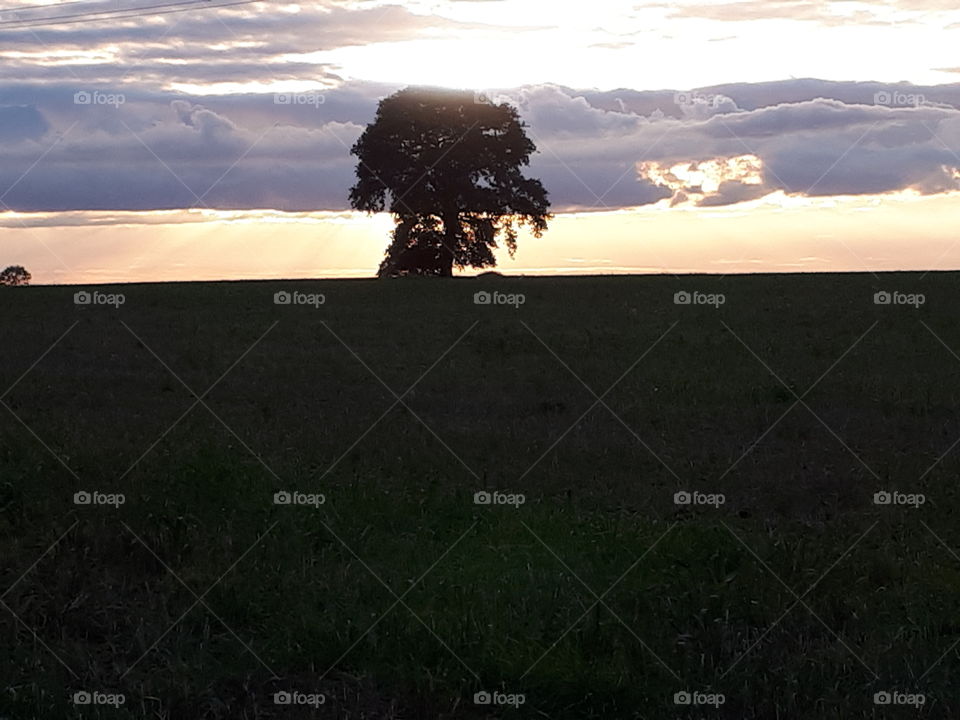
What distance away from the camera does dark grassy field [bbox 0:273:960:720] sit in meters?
7.80

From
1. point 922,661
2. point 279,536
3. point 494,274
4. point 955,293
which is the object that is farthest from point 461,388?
point 494,274

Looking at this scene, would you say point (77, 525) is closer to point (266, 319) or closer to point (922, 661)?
point (922, 661)

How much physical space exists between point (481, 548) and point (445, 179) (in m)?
48.7

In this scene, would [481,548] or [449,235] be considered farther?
[449,235]

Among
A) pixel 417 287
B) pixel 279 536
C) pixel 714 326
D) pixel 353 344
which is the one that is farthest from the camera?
pixel 417 287

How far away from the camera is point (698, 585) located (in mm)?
9055

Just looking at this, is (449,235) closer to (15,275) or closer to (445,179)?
(445,179)

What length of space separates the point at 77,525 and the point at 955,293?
30084 millimetres

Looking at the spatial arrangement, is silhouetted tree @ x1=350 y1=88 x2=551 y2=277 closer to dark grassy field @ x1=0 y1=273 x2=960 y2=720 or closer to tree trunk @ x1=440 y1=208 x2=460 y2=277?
tree trunk @ x1=440 y1=208 x2=460 y2=277

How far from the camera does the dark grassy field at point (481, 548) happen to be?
780cm

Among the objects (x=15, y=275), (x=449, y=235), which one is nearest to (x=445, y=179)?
(x=449, y=235)

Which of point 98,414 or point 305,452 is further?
point 98,414

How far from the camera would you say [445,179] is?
188 feet

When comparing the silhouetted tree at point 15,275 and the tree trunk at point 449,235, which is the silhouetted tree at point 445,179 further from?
the silhouetted tree at point 15,275
